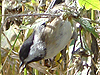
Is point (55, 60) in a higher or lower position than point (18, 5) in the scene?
lower

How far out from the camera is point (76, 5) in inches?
24.6

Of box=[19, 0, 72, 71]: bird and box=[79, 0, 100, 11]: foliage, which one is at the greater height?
box=[79, 0, 100, 11]: foliage

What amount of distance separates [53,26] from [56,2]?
19 cm

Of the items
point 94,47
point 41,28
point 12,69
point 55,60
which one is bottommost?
point 12,69

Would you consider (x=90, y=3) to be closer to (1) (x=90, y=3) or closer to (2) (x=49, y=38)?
(1) (x=90, y=3)

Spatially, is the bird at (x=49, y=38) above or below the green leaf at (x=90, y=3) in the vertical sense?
below

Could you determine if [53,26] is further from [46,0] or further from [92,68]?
[46,0]

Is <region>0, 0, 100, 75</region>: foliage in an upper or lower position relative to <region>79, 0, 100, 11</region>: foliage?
lower

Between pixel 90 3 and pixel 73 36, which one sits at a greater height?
pixel 90 3

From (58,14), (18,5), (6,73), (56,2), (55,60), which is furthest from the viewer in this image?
(18,5)

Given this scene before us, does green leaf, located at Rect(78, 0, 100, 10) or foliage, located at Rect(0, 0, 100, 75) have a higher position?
green leaf, located at Rect(78, 0, 100, 10)

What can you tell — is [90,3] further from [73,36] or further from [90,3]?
[73,36]

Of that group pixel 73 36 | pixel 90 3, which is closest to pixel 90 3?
pixel 90 3

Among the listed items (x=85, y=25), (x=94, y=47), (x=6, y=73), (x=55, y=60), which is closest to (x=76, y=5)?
(x=85, y=25)
